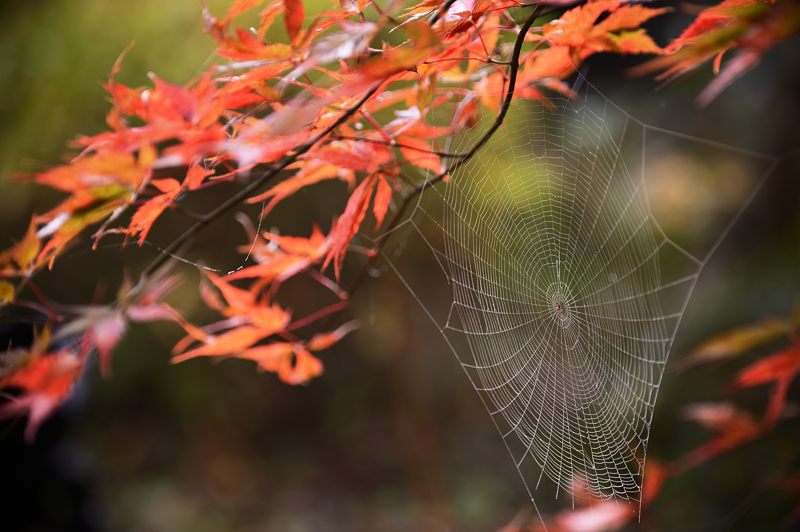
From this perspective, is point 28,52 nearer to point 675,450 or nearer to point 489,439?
point 489,439

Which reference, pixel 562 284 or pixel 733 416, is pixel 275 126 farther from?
pixel 562 284

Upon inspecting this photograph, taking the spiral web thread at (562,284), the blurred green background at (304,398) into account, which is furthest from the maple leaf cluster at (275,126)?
the blurred green background at (304,398)

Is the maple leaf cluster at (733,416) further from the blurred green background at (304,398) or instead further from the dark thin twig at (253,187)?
the blurred green background at (304,398)

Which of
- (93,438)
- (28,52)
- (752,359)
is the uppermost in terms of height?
(28,52)

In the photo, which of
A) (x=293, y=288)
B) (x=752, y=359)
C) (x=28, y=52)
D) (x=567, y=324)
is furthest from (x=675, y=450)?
(x=28, y=52)

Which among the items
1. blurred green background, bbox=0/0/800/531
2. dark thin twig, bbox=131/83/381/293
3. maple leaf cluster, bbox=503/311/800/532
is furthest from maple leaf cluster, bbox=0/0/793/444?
blurred green background, bbox=0/0/800/531

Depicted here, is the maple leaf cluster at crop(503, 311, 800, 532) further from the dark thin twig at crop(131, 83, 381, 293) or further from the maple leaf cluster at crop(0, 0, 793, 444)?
the dark thin twig at crop(131, 83, 381, 293)
